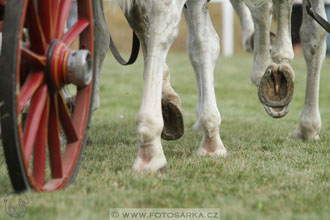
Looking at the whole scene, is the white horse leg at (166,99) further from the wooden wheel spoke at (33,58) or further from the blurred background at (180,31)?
the blurred background at (180,31)

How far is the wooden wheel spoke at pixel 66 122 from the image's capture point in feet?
9.05

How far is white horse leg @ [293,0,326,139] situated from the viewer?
16.3 ft

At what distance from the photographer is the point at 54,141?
272cm

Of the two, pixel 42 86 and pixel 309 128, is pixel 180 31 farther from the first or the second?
pixel 42 86

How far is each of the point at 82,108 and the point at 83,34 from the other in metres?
0.32

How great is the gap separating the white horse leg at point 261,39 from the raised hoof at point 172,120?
1.39 meters

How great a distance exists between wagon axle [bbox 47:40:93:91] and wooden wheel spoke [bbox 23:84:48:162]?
0.06 metres

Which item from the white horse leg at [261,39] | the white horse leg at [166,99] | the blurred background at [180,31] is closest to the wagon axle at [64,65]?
the white horse leg at [166,99]

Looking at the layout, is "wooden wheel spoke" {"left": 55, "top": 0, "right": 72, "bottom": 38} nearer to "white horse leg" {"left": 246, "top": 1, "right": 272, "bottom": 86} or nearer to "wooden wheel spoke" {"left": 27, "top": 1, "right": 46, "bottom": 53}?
"wooden wheel spoke" {"left": 27, "top": 1, "right": 46, "bottom": 53}

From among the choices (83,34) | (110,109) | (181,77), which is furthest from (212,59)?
(181,77)

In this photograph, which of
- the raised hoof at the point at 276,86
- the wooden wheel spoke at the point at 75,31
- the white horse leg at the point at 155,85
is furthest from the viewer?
the raised hoof at the point at 276,86

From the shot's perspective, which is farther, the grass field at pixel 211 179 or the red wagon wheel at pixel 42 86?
the grass field at pixel 211 179

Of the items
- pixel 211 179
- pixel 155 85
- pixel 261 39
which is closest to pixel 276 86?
pixel 261 39

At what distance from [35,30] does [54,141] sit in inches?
18.2
